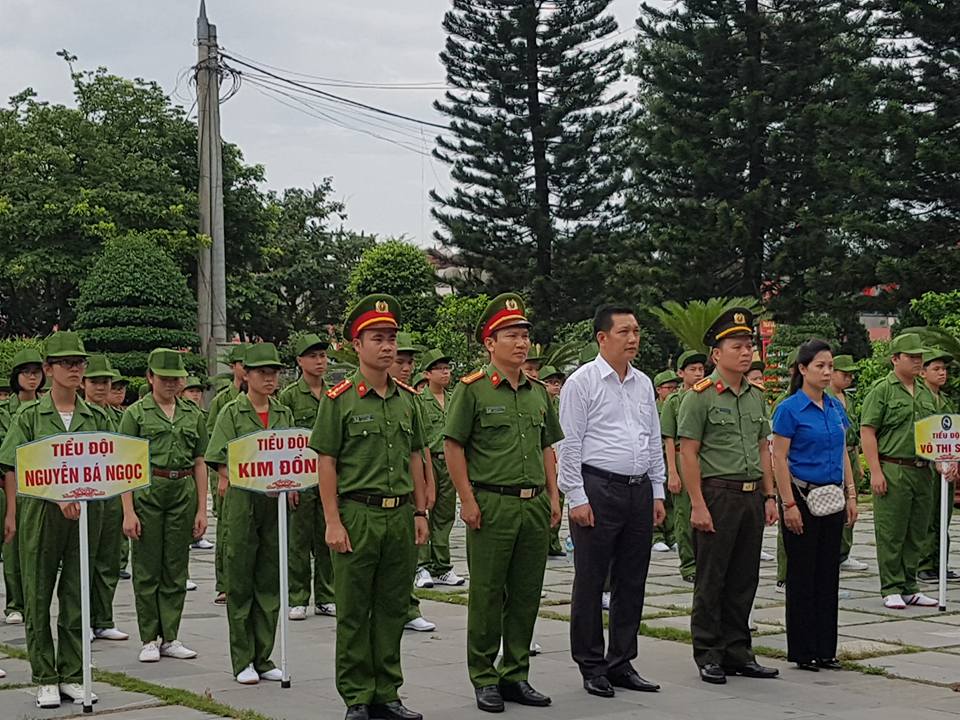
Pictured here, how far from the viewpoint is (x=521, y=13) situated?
112ft

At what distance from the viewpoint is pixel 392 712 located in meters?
6.62

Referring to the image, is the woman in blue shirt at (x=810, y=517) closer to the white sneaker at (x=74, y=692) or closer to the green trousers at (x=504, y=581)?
the green trousers at (x=504, y=581)

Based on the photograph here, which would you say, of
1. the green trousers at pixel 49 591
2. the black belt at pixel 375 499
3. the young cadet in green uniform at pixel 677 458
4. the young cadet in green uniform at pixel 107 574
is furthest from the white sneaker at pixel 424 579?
the black belt at pixel 375 499

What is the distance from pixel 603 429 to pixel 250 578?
7.17 ft

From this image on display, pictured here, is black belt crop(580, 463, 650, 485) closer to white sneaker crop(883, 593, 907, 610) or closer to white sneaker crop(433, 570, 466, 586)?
white sneaker crop(883, 593, 907, 610)

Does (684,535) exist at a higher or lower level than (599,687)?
higher

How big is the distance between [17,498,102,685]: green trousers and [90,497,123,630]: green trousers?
178 cm

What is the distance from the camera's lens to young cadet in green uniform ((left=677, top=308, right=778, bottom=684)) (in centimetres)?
754

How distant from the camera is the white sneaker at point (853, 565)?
12.5 metres

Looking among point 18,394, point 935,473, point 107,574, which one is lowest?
point 107,574

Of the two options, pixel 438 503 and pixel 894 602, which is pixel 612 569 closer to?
pixel 894 602

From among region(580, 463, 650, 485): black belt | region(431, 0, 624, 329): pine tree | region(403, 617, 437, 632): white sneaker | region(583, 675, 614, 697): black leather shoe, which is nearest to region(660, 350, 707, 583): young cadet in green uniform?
region(403, 617, 437, 632): white sneaker

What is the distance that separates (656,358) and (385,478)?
2872 cm

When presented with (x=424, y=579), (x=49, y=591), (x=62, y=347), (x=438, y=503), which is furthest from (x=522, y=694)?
(x=438, y=503)
